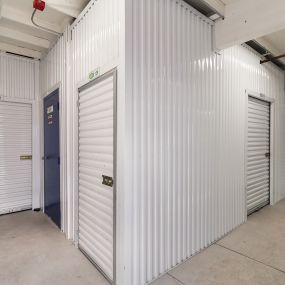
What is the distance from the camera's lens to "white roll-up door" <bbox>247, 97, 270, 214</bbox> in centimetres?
457

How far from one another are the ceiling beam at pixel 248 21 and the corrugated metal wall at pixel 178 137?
0.22 meters

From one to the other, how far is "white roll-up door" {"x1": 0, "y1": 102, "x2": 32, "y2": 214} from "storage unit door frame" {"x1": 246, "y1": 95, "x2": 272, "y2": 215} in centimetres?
480

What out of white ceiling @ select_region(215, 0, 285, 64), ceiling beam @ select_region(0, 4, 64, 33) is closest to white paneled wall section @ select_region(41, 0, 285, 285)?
ceiling beam @ select_region(0, 4, 64, 33)

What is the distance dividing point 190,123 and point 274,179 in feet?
12.4

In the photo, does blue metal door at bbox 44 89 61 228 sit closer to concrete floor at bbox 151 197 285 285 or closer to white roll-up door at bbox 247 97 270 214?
concrete floor at bbox 151 197 285 285

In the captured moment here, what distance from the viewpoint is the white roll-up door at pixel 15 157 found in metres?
4.61

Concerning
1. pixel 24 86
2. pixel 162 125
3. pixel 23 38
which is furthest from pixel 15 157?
pixel 162 125

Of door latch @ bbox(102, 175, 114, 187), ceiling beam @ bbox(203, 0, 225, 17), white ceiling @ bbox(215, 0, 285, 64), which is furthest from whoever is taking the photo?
white ceiling @ bbox(215, 0, 285, 64)

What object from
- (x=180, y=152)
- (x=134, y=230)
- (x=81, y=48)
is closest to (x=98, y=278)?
(x=134, y=230)

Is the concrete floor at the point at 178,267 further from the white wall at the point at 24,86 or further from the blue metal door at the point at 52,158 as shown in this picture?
the white wall at the point at 24,86

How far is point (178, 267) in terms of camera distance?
2719mm

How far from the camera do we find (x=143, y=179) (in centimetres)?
235

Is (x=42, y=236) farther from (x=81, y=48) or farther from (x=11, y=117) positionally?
(x=81, y=48)

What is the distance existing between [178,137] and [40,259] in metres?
2.48
